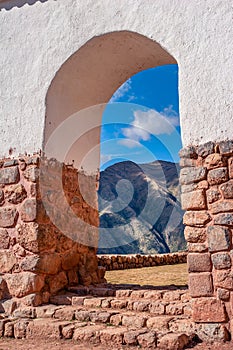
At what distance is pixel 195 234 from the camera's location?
11.2 feet

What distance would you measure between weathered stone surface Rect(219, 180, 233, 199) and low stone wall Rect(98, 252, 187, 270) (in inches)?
273

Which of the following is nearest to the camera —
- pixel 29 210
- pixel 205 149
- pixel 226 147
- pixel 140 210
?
pixel 226 147

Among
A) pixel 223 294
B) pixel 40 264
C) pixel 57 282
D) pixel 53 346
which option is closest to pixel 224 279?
pixel 223 294

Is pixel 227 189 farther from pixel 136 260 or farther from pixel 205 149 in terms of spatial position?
pixel 136 260

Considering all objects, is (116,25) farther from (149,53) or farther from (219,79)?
(219,79)

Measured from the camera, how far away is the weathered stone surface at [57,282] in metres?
4.38

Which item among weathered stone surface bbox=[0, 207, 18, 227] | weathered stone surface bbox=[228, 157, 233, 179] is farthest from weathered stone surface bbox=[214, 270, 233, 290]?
weathered stone surface bbox=[0, 207, 18, 227]

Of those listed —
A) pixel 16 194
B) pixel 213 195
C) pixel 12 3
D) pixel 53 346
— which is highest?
pixel 12 3

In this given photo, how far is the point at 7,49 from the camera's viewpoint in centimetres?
489

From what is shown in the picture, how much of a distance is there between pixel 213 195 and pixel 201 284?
79 cm

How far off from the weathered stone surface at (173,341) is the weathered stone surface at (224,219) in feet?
3.24

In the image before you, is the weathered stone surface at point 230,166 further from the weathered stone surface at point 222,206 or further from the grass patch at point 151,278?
the grass patch at point 151,278

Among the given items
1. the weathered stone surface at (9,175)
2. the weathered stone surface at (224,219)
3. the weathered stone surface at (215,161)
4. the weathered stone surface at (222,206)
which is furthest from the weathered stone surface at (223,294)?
the weathered stone surface at (9,175)

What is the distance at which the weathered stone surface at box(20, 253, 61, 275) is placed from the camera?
4138 mm
